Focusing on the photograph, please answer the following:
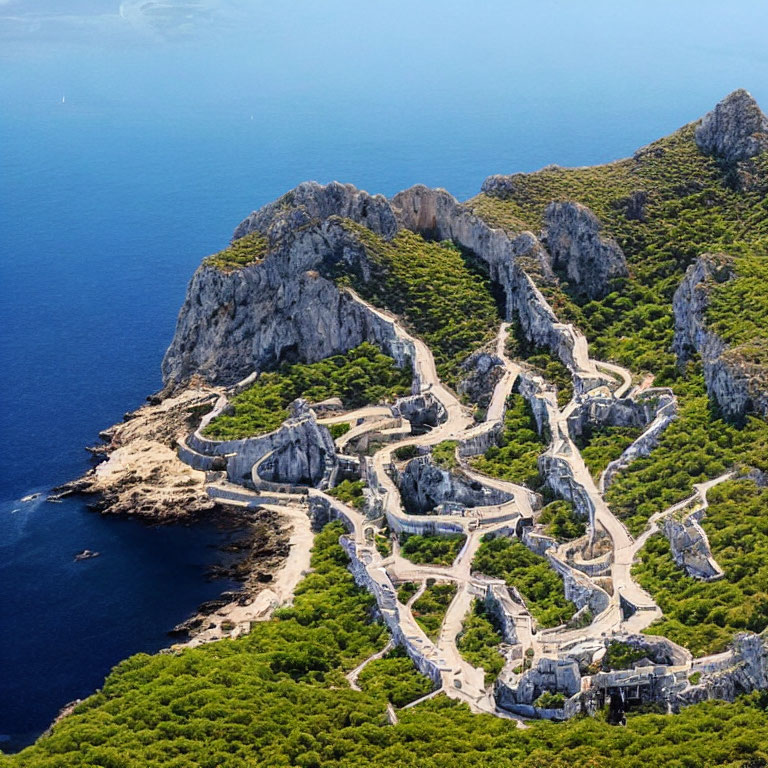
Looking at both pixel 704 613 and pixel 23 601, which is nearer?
pixel 704 613

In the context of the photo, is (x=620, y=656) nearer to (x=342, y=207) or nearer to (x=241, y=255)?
(x=241, y=255)

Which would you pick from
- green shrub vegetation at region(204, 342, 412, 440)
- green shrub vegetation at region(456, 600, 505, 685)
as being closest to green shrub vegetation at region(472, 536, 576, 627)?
green shrub vegetation at region(456, 600, 505, 685)

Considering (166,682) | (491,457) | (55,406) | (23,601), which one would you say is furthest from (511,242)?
(166,682)

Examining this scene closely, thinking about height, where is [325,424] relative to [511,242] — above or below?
below

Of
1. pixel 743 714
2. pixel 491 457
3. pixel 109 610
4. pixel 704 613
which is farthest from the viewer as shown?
pixel 491 457

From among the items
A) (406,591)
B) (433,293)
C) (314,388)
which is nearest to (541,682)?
(406,591)

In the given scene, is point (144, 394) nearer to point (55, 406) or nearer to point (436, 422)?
point (55, 406)
